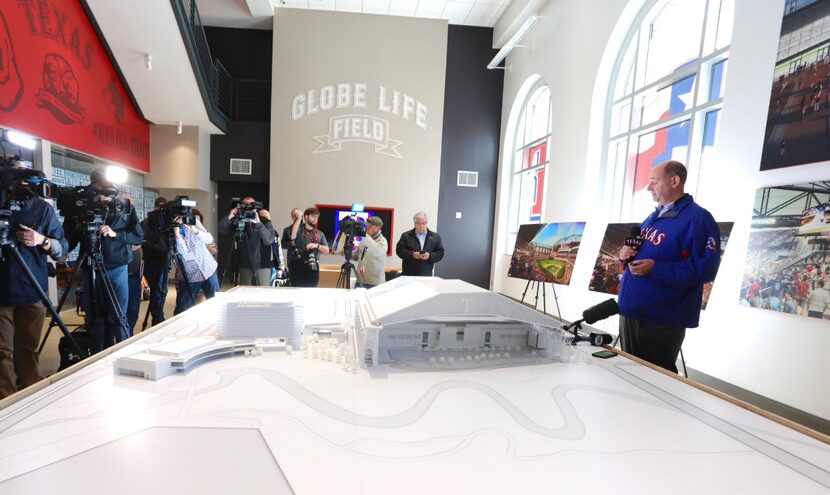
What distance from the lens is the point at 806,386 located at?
2.26 meters

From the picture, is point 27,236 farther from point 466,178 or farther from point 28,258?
point 466,178

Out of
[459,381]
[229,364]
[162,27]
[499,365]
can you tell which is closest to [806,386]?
[499,365]

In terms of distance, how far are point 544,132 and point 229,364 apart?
20.2 ft

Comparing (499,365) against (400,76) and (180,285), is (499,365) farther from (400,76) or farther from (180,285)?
(400,76)

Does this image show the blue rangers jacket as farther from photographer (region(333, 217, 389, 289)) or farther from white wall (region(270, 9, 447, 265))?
white wall (region(270, 9, 447, 265))

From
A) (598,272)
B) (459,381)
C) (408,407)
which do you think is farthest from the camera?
(598,272)

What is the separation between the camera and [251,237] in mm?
3643

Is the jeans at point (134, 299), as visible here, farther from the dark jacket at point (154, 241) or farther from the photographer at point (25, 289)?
the photographer at point (25, 289)

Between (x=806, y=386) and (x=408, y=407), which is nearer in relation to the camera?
(x=408, y=407)

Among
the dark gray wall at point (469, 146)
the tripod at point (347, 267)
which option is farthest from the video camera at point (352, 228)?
the dark gray wall at point (469, 146)

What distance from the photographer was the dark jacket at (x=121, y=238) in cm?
254

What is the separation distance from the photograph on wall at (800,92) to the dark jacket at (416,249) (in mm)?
2787

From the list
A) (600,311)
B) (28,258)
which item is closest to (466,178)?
(600,311)

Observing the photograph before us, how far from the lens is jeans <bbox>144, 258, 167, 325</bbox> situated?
3.11m
